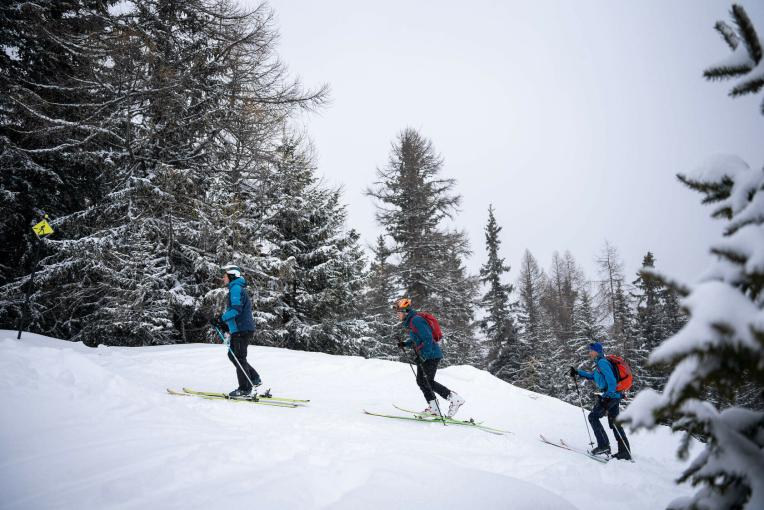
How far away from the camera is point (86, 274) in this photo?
12352mm

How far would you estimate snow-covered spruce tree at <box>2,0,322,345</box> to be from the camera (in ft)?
35.1

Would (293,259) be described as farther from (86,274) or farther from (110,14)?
(110,14)

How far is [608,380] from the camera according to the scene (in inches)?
282

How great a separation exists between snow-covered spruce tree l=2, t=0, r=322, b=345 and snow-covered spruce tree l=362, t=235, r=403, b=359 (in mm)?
10523

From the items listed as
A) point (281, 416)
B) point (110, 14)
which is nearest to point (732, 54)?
point (281, 416)

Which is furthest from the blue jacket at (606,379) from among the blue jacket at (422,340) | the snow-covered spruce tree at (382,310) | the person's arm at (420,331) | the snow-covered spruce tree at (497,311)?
the snow-covered spruce tree at (497,311)

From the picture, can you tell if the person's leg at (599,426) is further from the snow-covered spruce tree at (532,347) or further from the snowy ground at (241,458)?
the snow-covered spruce tree at (532,347)

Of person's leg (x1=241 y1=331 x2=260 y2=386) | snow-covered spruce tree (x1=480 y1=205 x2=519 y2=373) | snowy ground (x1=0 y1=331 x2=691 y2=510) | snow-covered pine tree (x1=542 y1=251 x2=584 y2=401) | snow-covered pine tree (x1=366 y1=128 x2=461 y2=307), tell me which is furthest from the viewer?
snow-covered spruce tree (x1=480 y1=205 x2=519 y2=373)

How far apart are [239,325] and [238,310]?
339 millimetres

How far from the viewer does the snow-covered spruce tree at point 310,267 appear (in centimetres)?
1717

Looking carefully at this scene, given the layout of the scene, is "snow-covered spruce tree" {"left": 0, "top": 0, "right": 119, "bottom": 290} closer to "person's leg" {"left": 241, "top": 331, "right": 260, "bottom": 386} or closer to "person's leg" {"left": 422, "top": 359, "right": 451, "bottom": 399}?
"person's leg" {"left": 241, "top": 331, "right": 260, "bottom": 386}

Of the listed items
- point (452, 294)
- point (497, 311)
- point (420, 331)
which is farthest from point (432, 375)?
point (497, 311)

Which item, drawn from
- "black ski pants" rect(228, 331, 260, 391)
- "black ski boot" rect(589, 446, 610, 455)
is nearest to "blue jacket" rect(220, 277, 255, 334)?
"black ski pants" rect(228, 331, 260, 391)

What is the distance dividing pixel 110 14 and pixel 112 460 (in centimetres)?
1288
